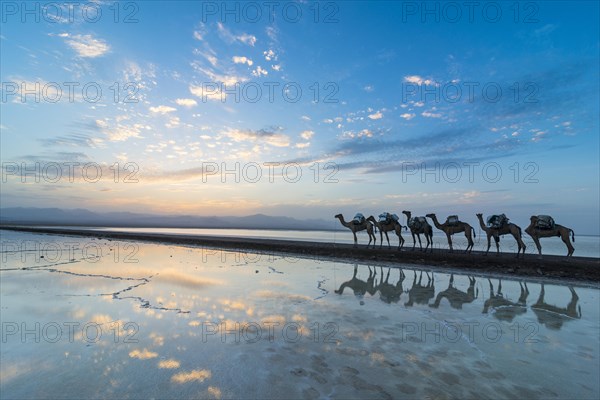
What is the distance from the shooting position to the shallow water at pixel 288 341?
4.54 meters

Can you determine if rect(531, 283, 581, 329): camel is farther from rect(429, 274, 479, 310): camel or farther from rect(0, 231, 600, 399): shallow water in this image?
rect(429, 274, 479, 310): camel

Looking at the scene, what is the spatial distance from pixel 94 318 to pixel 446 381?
8088mm

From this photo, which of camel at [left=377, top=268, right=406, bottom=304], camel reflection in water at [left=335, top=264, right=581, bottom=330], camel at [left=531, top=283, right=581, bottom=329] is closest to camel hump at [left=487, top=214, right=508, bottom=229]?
camel reflection in water at [left=335, top=264, right=581, bottom=330]

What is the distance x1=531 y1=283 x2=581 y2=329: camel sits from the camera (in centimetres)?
832

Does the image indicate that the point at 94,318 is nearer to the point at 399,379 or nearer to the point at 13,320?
the point at 13,320

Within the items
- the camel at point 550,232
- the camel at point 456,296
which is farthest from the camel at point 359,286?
the camel at point 550,232

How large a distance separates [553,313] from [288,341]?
8736mm

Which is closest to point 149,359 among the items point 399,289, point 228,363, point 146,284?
point 228,363

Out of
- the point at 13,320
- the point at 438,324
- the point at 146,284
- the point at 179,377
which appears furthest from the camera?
the point at 146,284

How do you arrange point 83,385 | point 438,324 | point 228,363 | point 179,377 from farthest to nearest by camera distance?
point 438,324 < point 228,363 < point 179,377 < point 83,385

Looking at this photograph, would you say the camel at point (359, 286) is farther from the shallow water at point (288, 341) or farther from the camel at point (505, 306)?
the camel at point (505, 306)

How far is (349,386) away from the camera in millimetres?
4547

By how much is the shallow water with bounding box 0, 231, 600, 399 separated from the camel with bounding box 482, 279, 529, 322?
0.06 metres

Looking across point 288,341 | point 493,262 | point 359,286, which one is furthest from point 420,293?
point 493,262
